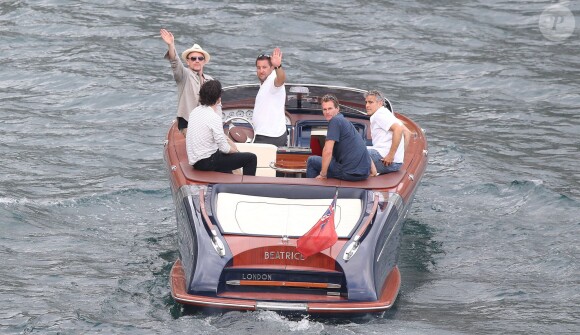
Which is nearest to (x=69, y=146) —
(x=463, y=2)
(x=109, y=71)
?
(x=109, y=71)

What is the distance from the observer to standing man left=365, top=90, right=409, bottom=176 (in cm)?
1077

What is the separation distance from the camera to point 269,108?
11742 mm

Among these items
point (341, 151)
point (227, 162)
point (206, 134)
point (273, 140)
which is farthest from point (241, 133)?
point (341, 151)

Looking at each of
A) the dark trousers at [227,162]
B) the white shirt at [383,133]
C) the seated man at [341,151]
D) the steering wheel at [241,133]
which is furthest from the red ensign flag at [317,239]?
the steering wheel at [241,133]

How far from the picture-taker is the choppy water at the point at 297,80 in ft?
32.2

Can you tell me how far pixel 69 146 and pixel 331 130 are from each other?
6755mm

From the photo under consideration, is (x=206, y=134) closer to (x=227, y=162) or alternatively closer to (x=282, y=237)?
(x=227, y=162)

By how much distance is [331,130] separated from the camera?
1012cm

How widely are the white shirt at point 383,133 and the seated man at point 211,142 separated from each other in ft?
4.06

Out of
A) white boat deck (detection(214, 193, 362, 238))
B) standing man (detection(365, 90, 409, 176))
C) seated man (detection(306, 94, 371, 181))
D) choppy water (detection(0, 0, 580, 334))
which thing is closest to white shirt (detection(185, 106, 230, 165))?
white boat deck (detection(214, 193, 362, 238))

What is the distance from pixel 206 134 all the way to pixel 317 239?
1.93 meters

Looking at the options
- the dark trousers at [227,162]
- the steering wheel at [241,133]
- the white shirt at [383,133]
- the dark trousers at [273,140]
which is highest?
the white shirt at [383,133]

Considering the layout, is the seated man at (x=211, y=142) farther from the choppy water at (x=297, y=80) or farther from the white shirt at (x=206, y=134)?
the choppy water at (x=297, y=80)

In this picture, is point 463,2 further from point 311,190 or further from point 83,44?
point 311,190
